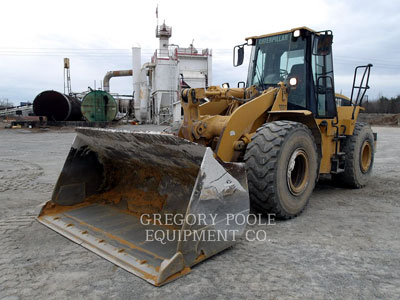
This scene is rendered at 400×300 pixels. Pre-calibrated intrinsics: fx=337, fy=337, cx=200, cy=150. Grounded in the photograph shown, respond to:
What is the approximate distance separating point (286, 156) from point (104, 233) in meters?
2.25

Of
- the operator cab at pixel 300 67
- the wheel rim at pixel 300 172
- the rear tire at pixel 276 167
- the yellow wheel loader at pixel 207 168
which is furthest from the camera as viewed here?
the operator cab at pixel 300 67

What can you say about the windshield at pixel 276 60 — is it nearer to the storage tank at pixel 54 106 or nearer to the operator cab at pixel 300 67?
the operator cab at pixel 300 67

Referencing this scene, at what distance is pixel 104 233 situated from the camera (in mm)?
3572

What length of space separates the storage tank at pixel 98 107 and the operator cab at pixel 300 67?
17849 mm

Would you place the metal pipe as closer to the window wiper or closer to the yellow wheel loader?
the window wiper

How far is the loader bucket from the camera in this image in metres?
2.89

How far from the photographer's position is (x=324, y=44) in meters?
4.72

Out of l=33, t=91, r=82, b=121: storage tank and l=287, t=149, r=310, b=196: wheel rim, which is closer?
l=287, t=149, r=310, b=196: wheel rim

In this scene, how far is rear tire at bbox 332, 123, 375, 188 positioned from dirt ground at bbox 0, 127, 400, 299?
1.40 m

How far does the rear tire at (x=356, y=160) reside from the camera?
5.90m

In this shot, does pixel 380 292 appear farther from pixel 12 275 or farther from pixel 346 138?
pixel 346 138

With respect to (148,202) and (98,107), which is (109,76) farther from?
(148,202)

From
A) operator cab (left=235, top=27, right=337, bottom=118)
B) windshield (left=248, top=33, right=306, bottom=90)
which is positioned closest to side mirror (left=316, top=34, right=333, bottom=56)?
operator cab (left=235, top=27, right=337, bottom=118)

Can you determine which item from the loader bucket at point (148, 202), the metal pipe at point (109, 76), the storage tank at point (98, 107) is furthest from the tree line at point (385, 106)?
the loader bucket at point (148, 202)
